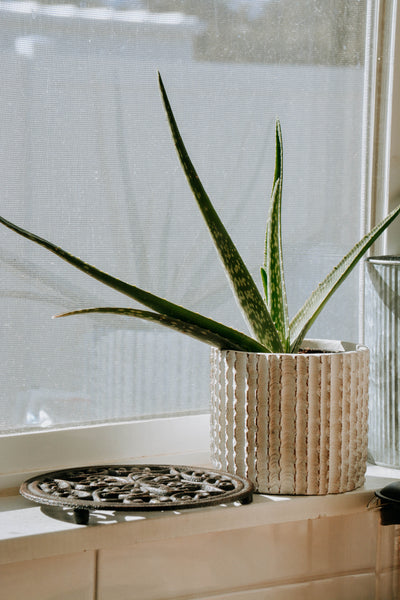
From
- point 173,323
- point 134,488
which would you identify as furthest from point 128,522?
point 173,323

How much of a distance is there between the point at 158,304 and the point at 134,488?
0.17 meters

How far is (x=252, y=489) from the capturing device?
737mm

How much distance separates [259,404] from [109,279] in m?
0.19

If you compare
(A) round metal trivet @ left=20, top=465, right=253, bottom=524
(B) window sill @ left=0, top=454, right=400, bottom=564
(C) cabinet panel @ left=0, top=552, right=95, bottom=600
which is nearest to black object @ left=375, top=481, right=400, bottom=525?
(B) window sill @ left=0, top=454, right=400, bottom=564

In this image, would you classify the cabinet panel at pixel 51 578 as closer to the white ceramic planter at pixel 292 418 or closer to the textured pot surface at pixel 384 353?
the white ceramic planter at pixel 292 418

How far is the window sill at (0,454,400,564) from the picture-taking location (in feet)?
2.18

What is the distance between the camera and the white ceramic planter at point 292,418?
75cm

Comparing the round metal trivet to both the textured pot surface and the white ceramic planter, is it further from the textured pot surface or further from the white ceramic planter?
the textured pot surface

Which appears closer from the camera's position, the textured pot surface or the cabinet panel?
the cabinet panel

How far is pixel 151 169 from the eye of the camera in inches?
33.7

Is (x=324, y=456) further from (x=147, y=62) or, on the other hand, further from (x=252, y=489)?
(x=147, y=62)

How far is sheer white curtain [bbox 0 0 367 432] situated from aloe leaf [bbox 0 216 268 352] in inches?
4.5

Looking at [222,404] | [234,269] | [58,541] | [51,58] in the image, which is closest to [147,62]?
[51,58]

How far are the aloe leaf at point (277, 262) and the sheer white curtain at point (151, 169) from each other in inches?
4.2
